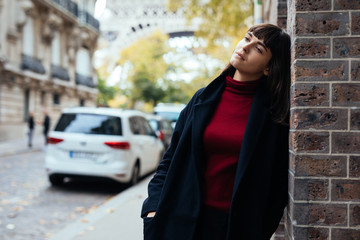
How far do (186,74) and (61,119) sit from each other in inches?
1264

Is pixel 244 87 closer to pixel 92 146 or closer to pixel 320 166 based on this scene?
pixel 320 166

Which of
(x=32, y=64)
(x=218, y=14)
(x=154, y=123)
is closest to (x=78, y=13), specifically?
(x=32, y=64)

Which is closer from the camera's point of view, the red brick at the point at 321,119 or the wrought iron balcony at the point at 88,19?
the red brick at the point at 321,119

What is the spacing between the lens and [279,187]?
199cm

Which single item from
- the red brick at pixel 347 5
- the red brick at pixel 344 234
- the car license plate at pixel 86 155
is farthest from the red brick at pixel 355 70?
the car license plate at pixel 86 155

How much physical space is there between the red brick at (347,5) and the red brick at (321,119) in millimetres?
448

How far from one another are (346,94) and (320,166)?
1.09ft

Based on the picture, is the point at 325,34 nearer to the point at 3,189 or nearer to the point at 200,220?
the point at 200,220

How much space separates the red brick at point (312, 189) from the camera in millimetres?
1814

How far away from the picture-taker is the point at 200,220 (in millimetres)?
1935

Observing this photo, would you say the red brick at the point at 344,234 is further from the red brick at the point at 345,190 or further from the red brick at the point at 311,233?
the red brick at the point at 345,190

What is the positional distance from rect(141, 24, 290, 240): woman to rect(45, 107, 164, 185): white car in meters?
6.01

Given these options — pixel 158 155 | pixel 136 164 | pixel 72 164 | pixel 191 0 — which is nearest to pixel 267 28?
pixel 72 164

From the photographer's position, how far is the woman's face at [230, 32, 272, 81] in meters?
1.99
